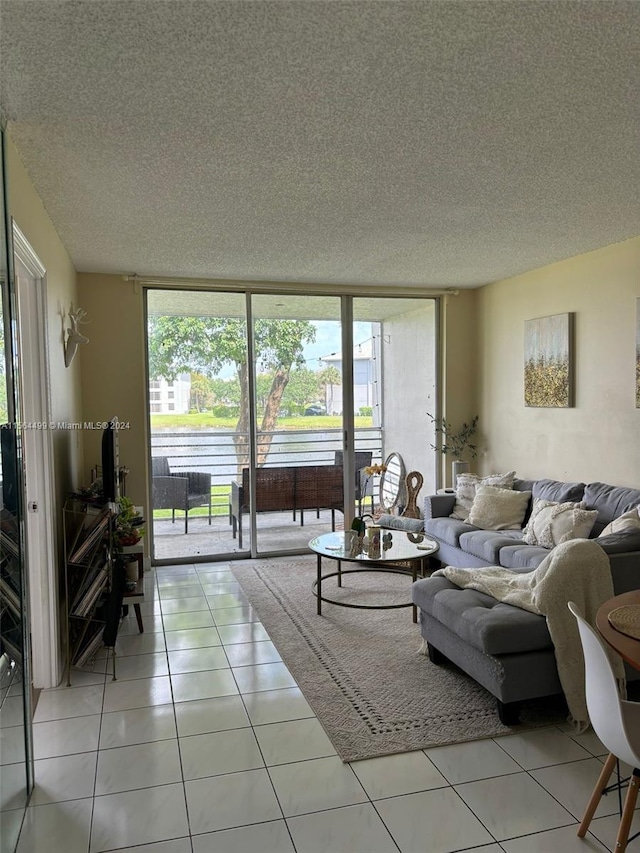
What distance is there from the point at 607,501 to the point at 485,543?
0.89 m

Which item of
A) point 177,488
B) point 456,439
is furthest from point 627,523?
point 177,488

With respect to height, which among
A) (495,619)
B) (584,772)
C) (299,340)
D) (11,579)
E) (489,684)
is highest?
(299,340)

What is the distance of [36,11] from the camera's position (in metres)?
1.72

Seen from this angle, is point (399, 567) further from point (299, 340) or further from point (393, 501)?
point (299, 340)

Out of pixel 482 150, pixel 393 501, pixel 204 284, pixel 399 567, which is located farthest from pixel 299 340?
pixel 482 150

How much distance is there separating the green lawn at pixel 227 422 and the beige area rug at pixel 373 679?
1.71m

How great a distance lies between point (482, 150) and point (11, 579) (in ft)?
8.58

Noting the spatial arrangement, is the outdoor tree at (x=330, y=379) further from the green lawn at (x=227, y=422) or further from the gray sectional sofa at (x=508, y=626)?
the gray sectional sofa at (x=508, y=626)

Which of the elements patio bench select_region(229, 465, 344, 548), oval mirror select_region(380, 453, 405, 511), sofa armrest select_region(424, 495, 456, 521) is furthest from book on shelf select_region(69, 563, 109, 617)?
oval mirror select_region(380, 453, 405, 511)

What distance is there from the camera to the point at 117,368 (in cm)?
564

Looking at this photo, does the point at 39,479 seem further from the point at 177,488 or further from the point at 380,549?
the point at 177,488

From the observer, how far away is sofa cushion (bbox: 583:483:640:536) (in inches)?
164

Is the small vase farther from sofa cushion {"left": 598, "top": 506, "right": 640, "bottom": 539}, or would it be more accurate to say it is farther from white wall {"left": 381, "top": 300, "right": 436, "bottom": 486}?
sofa cushion {"left": 598, "top": 506, "right": 640, "bottom": 539}

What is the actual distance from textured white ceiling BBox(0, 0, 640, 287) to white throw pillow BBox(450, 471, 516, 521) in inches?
81.6
